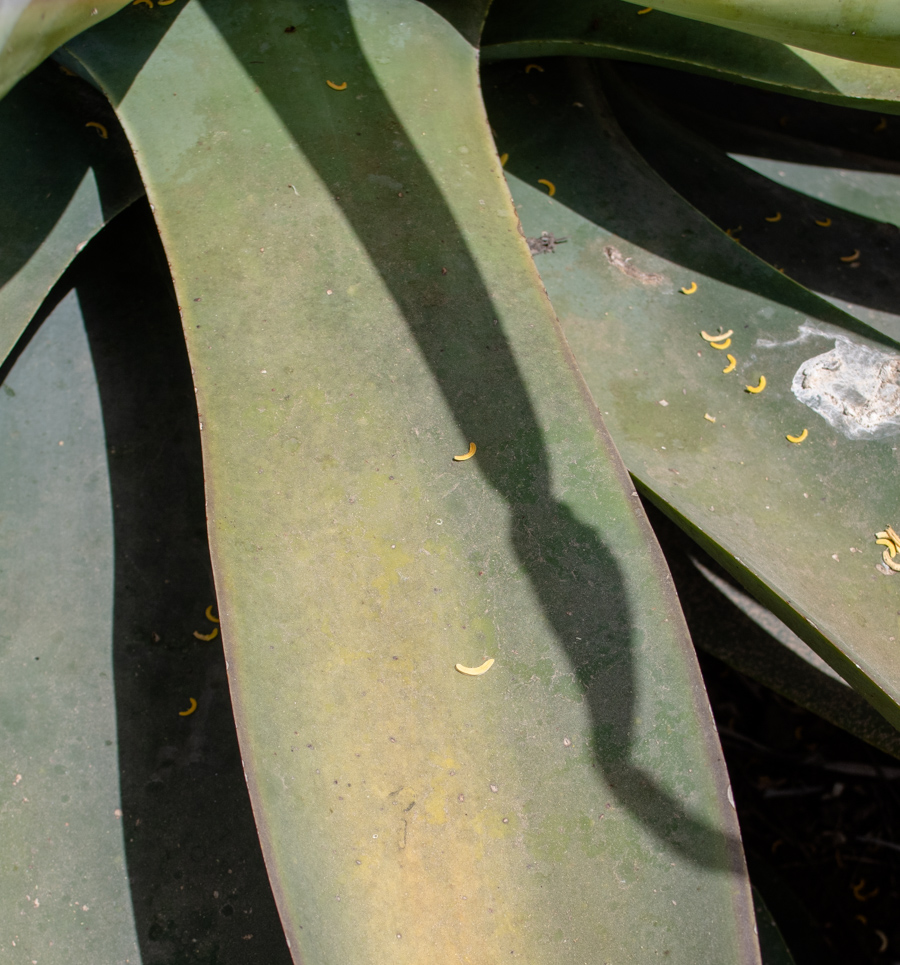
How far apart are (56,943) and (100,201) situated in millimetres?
1145

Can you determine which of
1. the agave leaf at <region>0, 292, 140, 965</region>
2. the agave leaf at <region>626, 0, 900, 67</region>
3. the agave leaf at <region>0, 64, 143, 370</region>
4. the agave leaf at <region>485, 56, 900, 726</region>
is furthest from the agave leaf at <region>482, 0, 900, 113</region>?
the agave leaf at <region>0, 292, 140, 965</region>

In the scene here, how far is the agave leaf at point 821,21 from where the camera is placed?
853 millimetres

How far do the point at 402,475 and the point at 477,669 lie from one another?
0.85 feet

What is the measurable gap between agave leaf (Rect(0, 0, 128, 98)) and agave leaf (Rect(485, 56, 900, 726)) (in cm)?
78

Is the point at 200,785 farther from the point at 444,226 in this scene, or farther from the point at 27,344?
the point at 444,226

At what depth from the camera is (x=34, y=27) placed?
79 cm

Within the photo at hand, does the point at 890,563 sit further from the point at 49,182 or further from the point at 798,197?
the point at 49,182

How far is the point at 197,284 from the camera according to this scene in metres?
1.01

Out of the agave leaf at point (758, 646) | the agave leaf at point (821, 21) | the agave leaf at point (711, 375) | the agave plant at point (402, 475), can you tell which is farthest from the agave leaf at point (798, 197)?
the agave leaf at point (821, 21)

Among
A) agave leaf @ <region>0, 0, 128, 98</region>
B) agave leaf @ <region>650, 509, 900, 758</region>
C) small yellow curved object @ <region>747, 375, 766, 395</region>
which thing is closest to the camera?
agave leaf @ <region>0, 0, 128, 98</region>

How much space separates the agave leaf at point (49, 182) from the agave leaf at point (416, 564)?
17cm

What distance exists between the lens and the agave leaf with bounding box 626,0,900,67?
85 cm

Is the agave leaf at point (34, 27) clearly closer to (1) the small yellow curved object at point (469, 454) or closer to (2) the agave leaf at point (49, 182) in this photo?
(2) the agave leaf at point (49, 182)

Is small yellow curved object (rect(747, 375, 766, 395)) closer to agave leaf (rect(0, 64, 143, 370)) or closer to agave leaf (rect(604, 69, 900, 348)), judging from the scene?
agave leaf (rect(604, 69, 900, 348))
